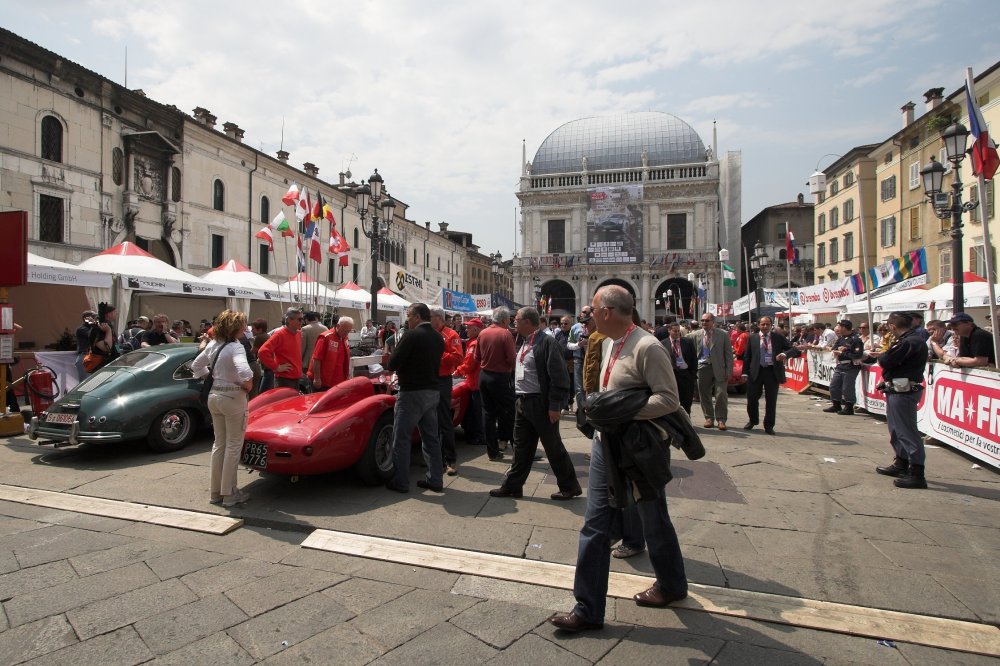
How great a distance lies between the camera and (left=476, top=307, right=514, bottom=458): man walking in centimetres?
590

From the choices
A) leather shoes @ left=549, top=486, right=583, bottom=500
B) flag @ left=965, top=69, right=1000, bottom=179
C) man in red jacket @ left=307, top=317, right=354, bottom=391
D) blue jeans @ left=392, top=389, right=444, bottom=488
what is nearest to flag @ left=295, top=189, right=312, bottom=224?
man in red jacket @ left=307, top=317, right=354, bottom=391

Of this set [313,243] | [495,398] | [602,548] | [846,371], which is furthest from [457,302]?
[602,548]

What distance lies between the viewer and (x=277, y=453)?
4590mm

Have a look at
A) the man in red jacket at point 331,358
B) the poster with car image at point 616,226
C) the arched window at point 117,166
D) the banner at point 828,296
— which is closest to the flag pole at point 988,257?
the man in red jacket at point 331,358

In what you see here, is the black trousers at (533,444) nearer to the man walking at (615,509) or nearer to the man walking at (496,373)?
the man walking at (496,373)

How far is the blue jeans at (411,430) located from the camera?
16.4 ft

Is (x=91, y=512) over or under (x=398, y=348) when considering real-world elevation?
under

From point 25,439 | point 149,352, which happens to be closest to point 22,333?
point 25,439

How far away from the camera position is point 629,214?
49500 millimetres

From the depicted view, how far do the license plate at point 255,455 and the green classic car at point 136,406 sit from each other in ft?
7.33

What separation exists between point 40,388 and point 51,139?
52.6 ft

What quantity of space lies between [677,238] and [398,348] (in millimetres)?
48602

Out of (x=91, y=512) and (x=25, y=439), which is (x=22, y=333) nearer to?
(x=25, y=439)

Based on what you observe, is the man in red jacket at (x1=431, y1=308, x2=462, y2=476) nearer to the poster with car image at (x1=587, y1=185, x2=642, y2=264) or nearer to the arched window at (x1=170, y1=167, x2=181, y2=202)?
the arched window at (x1=170, y1=167, x2=181, y2=202)
